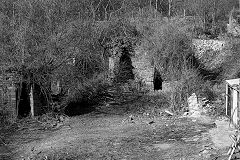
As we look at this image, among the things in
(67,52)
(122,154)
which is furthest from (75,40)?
(122,154)

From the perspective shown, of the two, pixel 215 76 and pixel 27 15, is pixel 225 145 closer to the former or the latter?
pixel 215 76

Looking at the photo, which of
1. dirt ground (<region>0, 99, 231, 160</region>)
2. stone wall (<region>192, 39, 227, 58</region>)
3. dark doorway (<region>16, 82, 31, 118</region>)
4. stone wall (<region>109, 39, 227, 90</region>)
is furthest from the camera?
stone wall (<region>192, 39, 227, 58</region>)

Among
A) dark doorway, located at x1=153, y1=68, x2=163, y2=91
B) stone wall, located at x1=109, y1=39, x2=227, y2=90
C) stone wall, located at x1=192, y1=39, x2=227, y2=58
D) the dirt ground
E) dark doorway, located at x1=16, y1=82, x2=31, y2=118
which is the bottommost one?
the dirt ground

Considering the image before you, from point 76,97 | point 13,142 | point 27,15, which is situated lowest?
point 13,142

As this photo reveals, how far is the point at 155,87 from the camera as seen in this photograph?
15547mm

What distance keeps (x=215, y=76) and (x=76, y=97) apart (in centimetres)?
641

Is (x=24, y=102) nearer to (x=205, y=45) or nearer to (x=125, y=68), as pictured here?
(x=125, y=68)

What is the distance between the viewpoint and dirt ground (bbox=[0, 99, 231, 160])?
27.1 ft

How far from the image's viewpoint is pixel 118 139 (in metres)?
9.40

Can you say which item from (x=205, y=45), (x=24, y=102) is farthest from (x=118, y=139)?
(x=205, y=45)

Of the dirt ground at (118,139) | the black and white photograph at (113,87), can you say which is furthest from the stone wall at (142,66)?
the dirt ground at (118,139)

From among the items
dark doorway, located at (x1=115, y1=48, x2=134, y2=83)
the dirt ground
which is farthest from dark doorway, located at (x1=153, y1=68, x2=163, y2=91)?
the dirt ground

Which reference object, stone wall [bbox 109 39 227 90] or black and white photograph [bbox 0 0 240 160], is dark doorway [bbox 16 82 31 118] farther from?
stone wall [bbox 109 39 227 90]

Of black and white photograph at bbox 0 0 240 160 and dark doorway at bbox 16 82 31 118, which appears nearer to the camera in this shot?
black and white photograph at bbox 0 0 240 160
